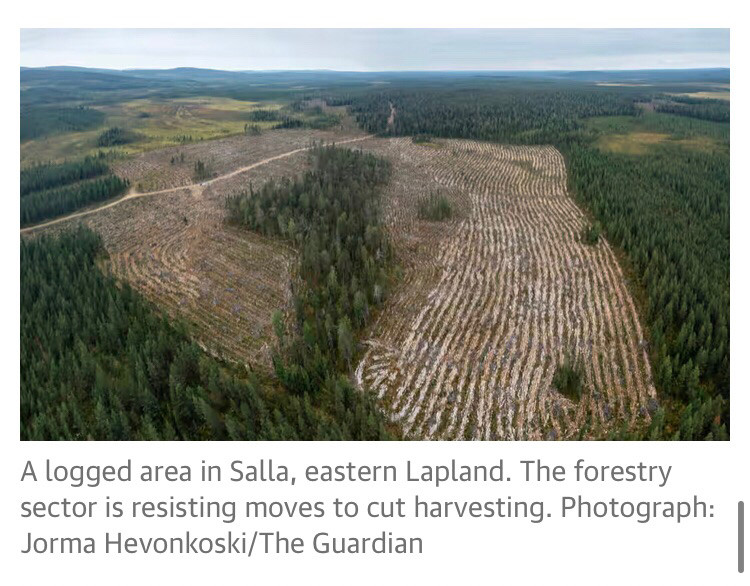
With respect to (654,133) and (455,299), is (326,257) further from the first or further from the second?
(654,133)

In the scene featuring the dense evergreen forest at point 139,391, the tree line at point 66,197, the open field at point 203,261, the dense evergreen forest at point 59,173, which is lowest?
the dense evergreen forest at point 139,391

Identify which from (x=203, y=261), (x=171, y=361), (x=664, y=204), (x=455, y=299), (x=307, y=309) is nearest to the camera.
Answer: (x=171, y=361)

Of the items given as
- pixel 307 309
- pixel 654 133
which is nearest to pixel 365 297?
pixel 307 309

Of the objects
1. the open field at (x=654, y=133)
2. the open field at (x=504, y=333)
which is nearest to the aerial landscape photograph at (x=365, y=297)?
the open field at (x=504, y=333)

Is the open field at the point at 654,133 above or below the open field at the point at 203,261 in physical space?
above

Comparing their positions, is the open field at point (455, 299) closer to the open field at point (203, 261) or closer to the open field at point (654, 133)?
the open field at point (203, 261)

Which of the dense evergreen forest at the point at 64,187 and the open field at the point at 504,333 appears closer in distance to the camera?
the open field at the point at 504,333

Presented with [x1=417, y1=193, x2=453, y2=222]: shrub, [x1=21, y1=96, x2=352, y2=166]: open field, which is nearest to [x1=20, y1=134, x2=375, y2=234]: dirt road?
[x1=21, y1=96, x2=352, y2=166]: open field
